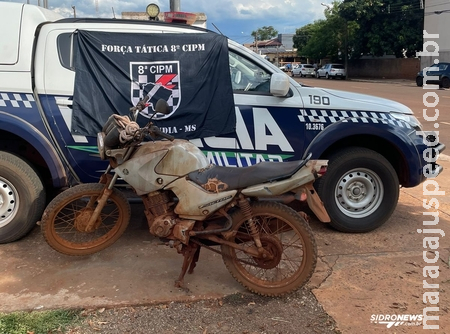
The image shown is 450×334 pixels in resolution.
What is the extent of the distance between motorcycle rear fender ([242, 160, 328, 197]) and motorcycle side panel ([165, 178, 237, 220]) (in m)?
0.18

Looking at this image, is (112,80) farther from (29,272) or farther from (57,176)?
(29,272)

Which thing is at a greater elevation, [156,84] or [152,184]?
[156,84]

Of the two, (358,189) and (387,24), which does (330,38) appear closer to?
(387,24)

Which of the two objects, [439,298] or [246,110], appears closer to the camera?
[439,298]

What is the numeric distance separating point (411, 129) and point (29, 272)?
403cm

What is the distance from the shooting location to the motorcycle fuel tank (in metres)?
3.63

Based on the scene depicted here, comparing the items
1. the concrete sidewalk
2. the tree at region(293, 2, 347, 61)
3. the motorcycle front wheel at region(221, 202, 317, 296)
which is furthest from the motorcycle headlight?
the tree at region(293, 2, 347, 61)

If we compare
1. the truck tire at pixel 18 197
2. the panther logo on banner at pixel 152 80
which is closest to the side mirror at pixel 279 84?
the panther logo on banner at pixel 152 80

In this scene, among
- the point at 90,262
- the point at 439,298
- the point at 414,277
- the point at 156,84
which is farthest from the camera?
the point at 156,84

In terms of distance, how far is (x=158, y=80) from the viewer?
4574mm

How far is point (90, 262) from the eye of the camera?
4.29 m

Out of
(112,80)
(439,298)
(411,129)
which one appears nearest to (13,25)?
(112,80)

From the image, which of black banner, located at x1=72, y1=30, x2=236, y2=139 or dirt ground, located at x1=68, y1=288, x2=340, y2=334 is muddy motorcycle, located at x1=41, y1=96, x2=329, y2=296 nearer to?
dirt ground, located at x1=68, y1=288, x2=340, y2=334

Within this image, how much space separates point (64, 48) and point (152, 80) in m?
0.92
